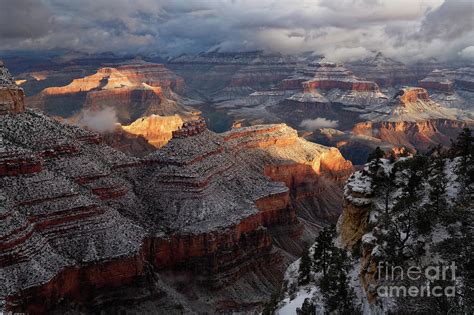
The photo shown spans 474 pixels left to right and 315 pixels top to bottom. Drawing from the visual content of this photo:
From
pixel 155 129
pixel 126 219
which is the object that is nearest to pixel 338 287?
pixel 126 219

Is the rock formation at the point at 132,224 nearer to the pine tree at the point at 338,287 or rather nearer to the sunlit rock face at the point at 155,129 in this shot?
the pine tree at the point at 338,287

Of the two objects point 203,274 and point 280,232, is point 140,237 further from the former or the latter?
point 280,232

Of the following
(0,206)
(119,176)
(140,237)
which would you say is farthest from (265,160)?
(0,206)

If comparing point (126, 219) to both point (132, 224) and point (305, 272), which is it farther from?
point (305, 272)

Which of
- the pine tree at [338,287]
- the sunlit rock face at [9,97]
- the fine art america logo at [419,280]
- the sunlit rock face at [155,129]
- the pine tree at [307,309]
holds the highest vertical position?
the sunlit rock face at [9,97]

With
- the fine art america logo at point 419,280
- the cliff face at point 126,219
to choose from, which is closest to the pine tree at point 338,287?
the fine art america logo at point 419,280

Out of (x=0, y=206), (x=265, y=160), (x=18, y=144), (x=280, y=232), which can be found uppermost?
(x=18, y=144)
